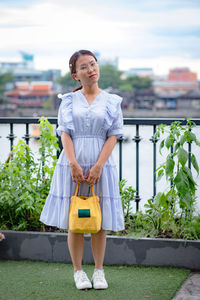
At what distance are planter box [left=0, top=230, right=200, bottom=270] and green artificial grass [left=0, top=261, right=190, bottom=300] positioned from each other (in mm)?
51

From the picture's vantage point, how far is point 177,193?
3.00 meters

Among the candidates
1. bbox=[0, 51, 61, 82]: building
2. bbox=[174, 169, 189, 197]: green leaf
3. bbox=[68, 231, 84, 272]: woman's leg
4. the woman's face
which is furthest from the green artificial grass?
bbox=[0, 51, 61, 82]: building

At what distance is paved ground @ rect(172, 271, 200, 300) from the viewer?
2.48m

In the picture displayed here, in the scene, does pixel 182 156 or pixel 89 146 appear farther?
pixel 182 156

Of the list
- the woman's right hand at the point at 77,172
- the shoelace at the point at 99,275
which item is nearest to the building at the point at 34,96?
the shoelace at the point at 99,275

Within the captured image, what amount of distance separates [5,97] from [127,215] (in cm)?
4210

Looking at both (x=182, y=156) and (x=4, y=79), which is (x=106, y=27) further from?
(x=182, y=156)

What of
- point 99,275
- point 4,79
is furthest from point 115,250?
point 4,79

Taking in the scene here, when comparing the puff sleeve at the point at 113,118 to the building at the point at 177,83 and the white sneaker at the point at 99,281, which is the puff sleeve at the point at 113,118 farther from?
the building at the point at 177,83

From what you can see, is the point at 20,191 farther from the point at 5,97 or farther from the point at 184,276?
the point at 5,97

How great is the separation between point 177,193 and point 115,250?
60 centimetres

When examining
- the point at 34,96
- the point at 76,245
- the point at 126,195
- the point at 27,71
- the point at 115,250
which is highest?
the point at 27,71

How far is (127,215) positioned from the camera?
343cm

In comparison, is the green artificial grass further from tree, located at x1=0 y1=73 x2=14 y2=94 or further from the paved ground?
tree, located at x1=0 y1=73 x2=14 y2=94
